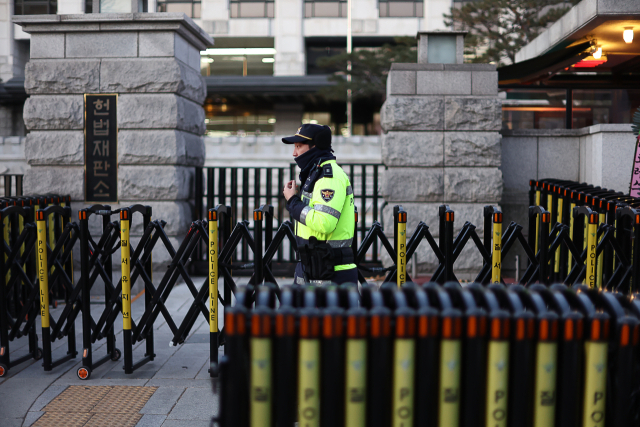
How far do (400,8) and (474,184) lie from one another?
34.9 metres

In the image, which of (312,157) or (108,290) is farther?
(108,290)

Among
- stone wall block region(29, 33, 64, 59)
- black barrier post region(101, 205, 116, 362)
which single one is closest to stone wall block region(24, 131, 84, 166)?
stone wall block region(29, 33, 64, 59)

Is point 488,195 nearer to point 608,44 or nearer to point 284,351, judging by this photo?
point 608,44

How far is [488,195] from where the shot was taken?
8.95 m

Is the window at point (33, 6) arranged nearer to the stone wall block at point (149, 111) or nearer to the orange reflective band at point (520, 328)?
the stone wall block at point (149, 111)

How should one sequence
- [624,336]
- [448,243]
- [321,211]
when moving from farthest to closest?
[448,243] → [321,211] → [624,336]

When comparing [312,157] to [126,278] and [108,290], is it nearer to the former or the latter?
[126,278]

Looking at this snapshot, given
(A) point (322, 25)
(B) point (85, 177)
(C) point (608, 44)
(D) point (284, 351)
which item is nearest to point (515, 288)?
(D) point (284, 351)

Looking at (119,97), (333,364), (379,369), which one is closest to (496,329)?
(379,369)

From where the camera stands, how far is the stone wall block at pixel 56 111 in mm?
8547

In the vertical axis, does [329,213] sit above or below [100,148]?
below

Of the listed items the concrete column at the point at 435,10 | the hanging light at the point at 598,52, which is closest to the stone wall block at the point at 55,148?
the hanging light at the point at 598,52

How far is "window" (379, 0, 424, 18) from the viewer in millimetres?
40844

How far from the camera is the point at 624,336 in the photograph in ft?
7.98
